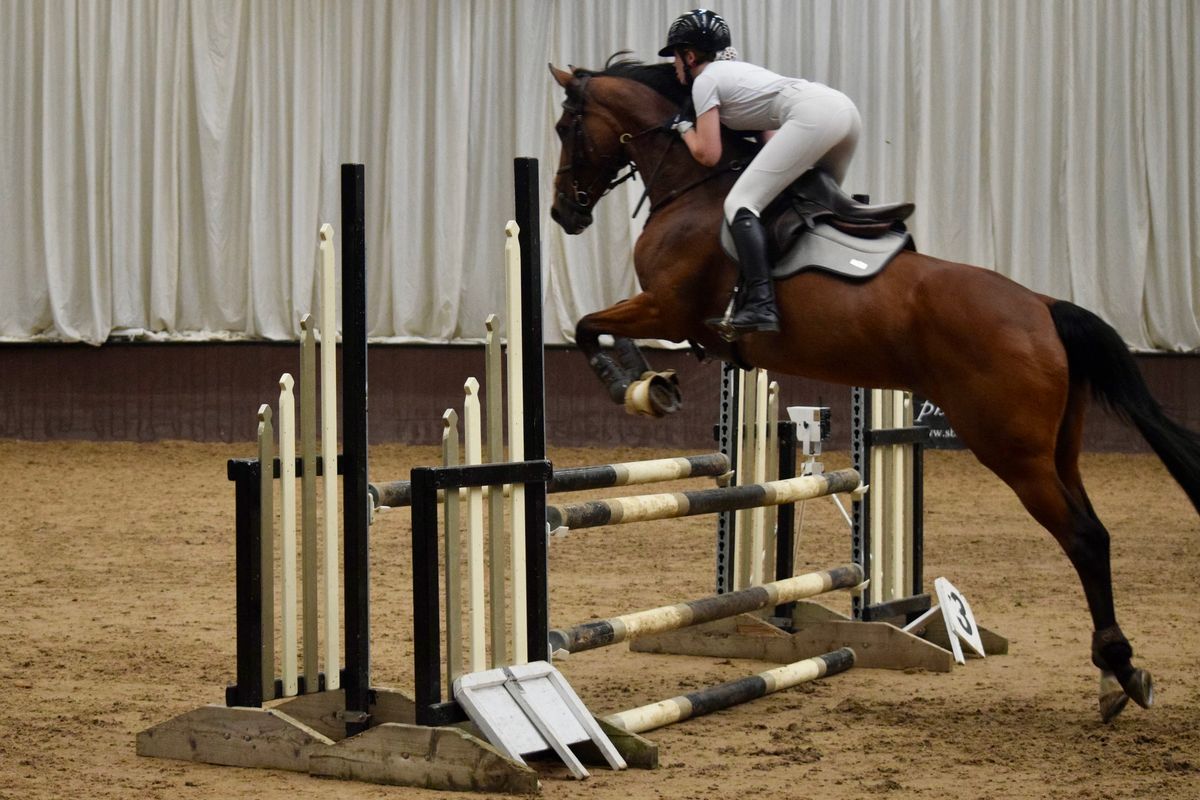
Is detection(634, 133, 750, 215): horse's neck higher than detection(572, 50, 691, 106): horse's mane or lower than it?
lower

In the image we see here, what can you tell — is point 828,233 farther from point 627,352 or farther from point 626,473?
point 626,473

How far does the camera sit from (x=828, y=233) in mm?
4613

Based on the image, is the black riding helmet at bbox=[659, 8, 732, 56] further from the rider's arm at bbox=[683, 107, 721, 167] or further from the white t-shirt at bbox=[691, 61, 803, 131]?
the rider's arm at bbox=[683, 107, 721, 167]

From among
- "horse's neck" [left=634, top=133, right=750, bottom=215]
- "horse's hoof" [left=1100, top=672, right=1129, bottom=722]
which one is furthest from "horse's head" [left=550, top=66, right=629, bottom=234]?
"horse's hoof" [left=1100, top=672, right=1129, bottom=722]

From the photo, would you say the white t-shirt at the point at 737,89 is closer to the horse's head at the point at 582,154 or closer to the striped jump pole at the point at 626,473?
the horse's head at the point at 582,154

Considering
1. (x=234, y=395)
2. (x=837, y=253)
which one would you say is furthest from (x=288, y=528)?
(x=234, y=395)

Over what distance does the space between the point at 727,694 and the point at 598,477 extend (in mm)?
797

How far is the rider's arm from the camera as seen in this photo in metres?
4.79

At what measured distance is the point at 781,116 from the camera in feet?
15.8

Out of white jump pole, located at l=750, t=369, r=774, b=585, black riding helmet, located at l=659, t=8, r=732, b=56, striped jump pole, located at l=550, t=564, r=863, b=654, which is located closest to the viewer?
striped jump pole, located at l=550, t=564, r=863, b=654

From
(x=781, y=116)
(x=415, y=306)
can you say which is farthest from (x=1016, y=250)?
(x=781, y=116)

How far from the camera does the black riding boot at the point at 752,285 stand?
447 cm

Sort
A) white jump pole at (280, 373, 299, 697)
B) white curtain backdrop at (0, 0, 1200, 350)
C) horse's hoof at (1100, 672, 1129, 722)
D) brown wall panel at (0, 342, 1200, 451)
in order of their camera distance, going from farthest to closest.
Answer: brown wall panel at (0, 342, 1200, 451), white curtain backdrop at (0, 0, 1200, 350), horse's hoof at (1100, 672, 1129, 722), white jump pole at (280, 373, 299, 697)

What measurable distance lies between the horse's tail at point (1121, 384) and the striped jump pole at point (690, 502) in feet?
3.22
